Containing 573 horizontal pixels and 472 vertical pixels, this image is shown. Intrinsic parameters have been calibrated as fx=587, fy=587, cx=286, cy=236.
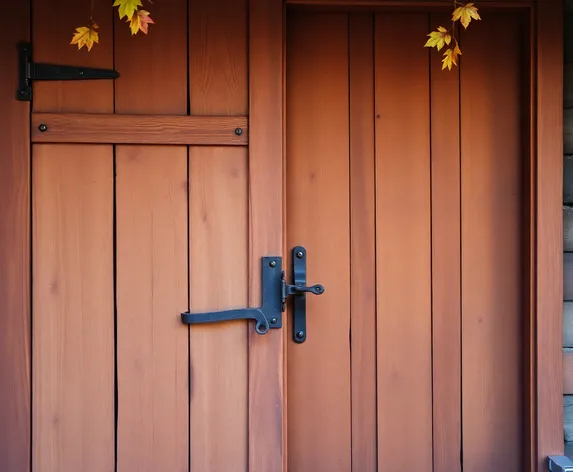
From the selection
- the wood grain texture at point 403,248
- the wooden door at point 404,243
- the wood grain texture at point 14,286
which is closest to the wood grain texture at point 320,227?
the wooden door at point 404,243

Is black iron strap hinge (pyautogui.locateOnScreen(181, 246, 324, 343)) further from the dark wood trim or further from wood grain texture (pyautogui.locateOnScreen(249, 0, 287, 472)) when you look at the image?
the dark wood trim

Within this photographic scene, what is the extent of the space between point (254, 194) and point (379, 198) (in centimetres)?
43

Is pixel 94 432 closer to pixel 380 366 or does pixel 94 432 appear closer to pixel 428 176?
pixel 380 366

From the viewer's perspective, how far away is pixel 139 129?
1.71 m

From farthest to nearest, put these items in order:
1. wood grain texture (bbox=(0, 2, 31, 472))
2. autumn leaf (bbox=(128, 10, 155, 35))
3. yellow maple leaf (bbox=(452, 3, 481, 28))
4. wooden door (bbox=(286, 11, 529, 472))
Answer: wooden door (bbox=(286, 11, 529, 472)) → wood grain texture (bbox=(0, 2, 31, 472)) → yellow maple leaf (bbox=(452, 3, 481, 28)) → autumn leaf (bbox=(128, 10, 155, 35))

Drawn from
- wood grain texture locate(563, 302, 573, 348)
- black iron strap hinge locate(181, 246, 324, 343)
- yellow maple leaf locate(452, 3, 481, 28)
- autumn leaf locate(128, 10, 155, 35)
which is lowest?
wood grain texture locate(563, 302, 573, 348)

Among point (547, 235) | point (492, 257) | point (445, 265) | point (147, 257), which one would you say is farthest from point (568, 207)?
point (147, 257)

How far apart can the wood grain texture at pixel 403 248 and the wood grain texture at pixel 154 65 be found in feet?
2.06

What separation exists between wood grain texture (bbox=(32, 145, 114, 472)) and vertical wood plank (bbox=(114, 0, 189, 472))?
0.13 feet

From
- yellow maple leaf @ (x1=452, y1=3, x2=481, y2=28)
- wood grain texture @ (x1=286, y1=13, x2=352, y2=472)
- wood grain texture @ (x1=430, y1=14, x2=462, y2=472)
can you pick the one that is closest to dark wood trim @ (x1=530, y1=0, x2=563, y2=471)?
wood grain texture @ (x1=430, y1=14, x2=462, y2=472)

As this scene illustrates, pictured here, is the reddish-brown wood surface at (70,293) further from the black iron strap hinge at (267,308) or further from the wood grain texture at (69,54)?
the black iron strap hinge at (267,308)

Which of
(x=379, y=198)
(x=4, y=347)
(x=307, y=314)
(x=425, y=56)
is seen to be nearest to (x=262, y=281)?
(x=307, y=314)

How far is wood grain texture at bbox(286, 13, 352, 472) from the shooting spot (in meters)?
1.89

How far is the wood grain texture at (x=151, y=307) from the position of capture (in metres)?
1.71
